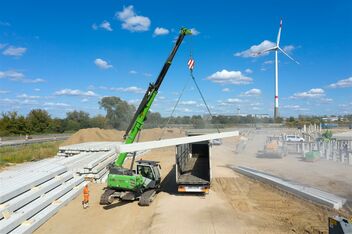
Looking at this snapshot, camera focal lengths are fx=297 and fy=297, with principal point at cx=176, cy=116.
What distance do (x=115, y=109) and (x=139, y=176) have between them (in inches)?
2893

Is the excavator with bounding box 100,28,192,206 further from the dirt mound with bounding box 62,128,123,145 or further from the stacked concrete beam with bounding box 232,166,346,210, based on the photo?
the dirt mound with bounding box 62,128,123,145

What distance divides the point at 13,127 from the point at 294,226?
64391 mm

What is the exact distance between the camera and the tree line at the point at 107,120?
43.3 m

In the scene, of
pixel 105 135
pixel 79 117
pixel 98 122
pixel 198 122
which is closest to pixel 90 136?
pixel 105 135

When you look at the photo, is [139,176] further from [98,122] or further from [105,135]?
[98,122]

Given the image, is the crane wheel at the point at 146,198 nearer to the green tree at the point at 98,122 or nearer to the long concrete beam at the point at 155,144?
the long concrete beam at the point at 155,144

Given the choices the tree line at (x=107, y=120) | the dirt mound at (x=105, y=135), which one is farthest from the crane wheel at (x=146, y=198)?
the dirt mound at (x=105, y=135)

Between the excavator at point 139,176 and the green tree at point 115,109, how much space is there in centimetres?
6144

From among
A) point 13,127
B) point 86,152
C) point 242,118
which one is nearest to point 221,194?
point 86,152

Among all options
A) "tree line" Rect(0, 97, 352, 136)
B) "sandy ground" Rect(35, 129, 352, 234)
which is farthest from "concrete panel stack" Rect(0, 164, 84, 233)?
"tree line" Rect(0, 97, 352, 136)

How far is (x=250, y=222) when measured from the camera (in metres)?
9.86

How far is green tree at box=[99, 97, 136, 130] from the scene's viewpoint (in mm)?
77400

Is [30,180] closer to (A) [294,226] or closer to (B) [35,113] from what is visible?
(A) [294,226]

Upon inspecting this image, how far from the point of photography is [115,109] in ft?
277
